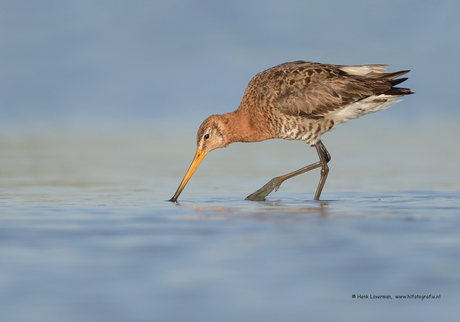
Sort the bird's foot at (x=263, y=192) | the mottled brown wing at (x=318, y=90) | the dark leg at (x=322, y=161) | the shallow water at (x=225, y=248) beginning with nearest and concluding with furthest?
the shallow water at (x=225, y=248) < the bird's foot at (x=263, y=192) < the mottled brown wing at (x=318, y=90) < the dark leg at (x=322, y=161)

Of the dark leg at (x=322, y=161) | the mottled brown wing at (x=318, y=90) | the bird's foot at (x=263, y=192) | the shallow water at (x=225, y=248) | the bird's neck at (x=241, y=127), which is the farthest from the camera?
the bird's neck at (x=241, y=127)

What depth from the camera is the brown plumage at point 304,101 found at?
9664 mm

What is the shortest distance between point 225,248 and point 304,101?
427 centimetres

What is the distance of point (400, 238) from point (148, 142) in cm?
1578

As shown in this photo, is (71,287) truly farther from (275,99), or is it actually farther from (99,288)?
(275,99)

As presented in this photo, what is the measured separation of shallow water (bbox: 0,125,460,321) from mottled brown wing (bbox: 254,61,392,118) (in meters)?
1.24

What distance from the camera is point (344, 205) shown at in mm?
8703

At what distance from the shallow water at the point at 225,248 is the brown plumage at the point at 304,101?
2.94 ft

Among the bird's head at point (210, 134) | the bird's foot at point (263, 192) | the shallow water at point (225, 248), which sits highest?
the bird's head at point (210, 134)

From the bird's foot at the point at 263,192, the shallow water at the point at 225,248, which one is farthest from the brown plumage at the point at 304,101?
the shallow water at the point at 225,248

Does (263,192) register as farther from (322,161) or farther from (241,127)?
(322,161)

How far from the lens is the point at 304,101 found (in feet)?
31.8

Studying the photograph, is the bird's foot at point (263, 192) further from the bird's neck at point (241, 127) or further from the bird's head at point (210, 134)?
the bird's head at point (210, 134)

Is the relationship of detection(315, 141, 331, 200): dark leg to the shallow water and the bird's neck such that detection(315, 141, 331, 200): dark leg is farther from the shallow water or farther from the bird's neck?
the bird's neck
